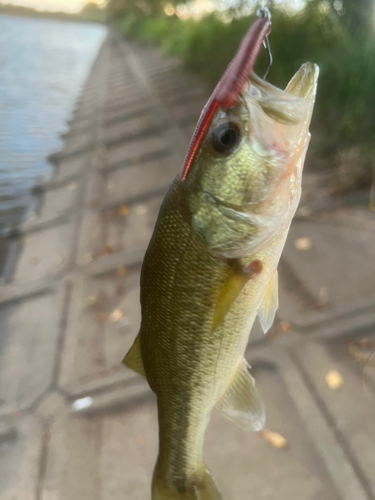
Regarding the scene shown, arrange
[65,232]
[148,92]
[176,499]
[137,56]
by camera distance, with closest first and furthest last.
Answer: [176,499]
[65,232]
[148,92]
[137,56]

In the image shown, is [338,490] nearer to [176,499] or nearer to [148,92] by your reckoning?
[176,499]

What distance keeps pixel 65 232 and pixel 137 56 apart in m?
12.4

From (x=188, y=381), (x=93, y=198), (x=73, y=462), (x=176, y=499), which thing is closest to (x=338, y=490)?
(x=176, y=499)

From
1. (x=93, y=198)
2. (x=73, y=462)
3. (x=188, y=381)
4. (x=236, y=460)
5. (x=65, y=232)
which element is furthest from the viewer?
(x=93, y=198)

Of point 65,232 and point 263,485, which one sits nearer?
point 263,485

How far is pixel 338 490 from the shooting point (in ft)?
5.49

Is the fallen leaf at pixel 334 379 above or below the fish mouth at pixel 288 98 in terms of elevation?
below

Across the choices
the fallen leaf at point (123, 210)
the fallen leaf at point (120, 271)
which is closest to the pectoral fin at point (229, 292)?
the fallen leaf at point (120, 271)

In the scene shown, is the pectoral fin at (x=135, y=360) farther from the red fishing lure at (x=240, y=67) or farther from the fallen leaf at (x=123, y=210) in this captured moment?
the fallen leaf at (x=123, y=210)

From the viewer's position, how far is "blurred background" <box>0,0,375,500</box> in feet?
6.16

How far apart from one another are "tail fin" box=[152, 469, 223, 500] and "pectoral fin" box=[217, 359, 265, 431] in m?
0.30

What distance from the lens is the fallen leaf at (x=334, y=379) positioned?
201 centimetres

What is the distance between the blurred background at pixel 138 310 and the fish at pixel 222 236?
0.93m

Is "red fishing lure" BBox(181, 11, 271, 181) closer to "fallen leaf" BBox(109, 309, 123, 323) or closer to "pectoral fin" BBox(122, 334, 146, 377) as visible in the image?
"pectoral fin" BBox(122, 334, 146, 377)
